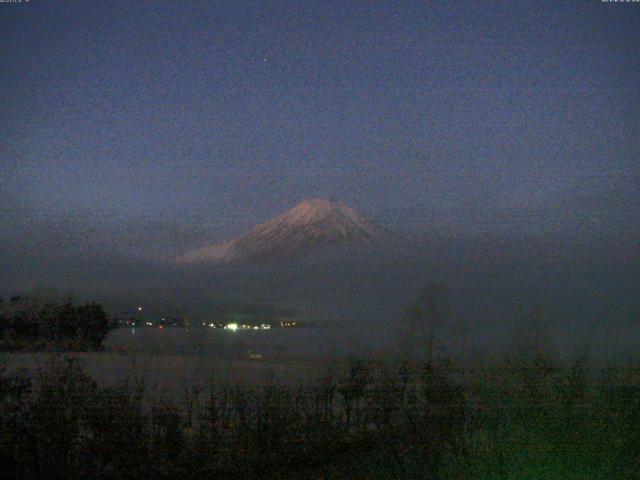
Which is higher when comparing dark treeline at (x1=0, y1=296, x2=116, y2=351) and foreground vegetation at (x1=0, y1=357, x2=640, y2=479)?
dark treeline at (x1=0, y1=296, x2=116, y2=351)

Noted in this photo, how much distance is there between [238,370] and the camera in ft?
28.7

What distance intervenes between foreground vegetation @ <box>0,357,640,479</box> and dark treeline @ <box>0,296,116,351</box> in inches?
95.8

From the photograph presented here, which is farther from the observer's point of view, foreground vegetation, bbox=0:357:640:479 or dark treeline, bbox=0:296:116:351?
dark treeline, bbox=0:296:116:351

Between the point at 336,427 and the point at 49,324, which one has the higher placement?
the point at 49,324

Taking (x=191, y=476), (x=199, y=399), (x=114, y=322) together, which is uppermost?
(x=114, y=322)

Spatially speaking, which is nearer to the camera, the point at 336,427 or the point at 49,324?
the point at 336,427

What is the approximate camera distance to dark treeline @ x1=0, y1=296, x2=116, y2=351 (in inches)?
398

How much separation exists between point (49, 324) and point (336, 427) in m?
5.86

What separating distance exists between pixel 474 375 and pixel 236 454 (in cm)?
300

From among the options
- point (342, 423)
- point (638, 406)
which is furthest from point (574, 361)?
point (342, 423)

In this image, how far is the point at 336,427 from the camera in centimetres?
823

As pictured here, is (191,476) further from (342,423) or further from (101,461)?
(342,423)

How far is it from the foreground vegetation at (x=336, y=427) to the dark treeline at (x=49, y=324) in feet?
7.98

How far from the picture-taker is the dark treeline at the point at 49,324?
33.1 feet
